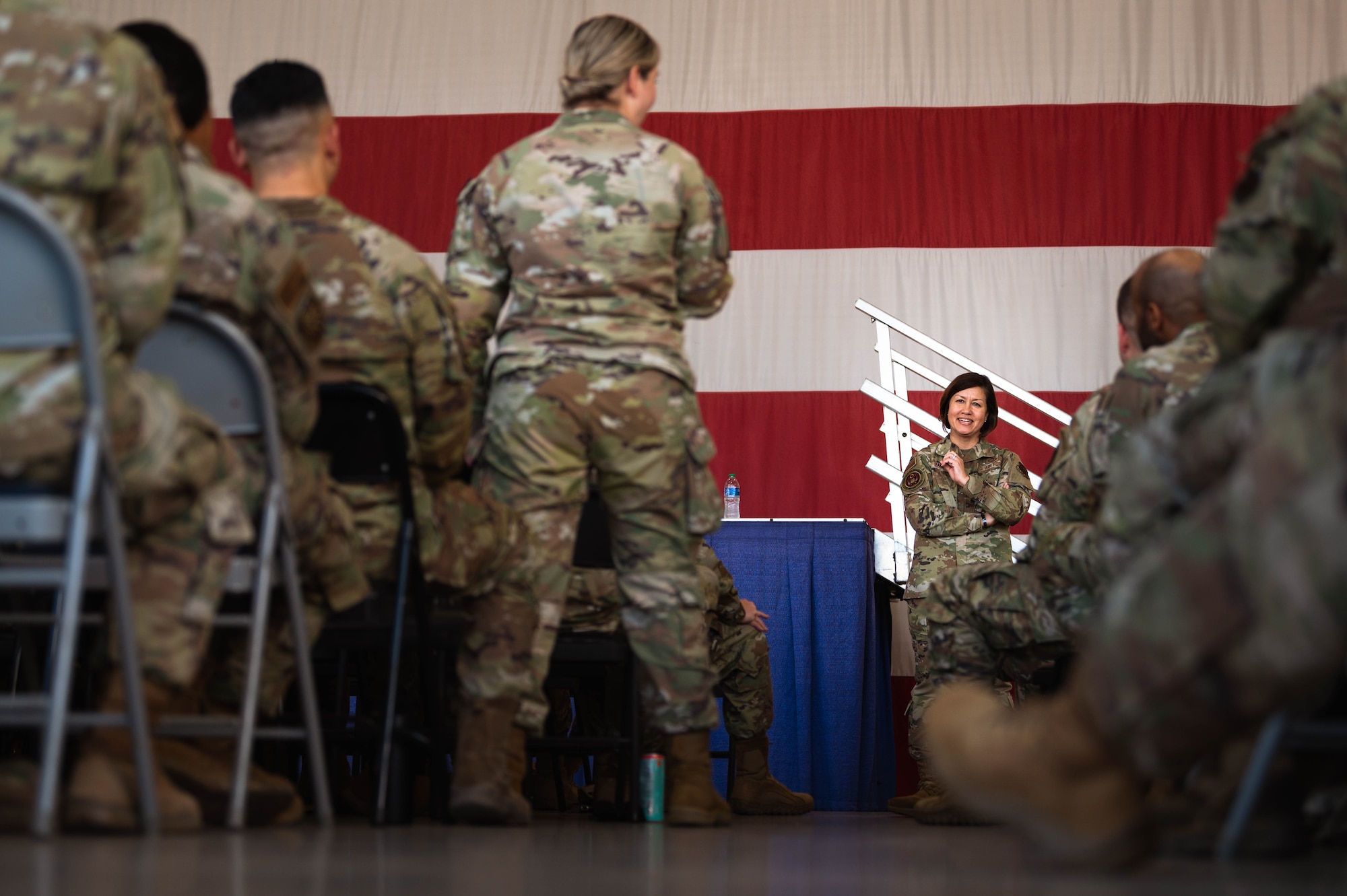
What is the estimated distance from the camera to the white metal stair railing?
504cm

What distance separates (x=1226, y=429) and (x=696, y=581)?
58.9 inches

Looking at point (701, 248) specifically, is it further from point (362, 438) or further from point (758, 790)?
point (758, 790)

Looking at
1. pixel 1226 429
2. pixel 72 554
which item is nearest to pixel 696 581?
pixel 72 554

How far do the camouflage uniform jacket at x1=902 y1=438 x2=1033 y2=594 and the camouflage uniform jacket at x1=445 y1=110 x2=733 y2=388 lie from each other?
2.30m

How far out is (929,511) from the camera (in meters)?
4.82

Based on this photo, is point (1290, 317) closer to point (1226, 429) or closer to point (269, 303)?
point (1226, 429)

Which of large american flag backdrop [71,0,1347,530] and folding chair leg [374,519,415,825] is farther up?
large american flag backdrop [71,0,1347,530]

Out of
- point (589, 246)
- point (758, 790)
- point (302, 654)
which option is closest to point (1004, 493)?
point (758, 790)

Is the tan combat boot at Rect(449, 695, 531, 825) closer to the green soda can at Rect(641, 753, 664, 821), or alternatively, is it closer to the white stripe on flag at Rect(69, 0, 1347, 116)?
the green soda can at Rect(641, 753, 664, 821)

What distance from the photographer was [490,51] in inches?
254

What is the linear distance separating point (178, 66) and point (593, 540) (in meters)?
1.45

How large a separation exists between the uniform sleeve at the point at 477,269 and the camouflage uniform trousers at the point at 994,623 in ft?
3.58

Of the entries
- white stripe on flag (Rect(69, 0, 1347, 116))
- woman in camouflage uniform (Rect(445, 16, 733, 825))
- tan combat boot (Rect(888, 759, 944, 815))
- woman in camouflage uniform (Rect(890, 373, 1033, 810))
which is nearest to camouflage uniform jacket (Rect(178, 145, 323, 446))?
woman in camouflage uniform (Rect(445, 16, 733, 825))

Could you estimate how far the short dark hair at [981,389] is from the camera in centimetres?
500
